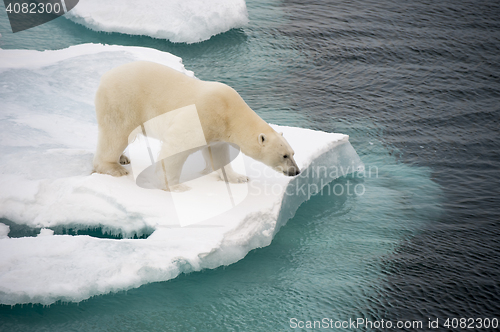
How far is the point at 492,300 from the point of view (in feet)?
12.5

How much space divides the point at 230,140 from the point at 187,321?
5.17 ft

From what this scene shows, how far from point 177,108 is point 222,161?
0.70 m

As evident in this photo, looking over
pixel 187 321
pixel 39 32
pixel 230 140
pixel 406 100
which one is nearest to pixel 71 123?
pixel 230 140

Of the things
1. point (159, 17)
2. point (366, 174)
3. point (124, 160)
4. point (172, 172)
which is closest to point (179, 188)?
point (172, 172)

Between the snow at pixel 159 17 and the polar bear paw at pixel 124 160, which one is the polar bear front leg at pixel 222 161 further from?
A: the snow at pixel 159 17

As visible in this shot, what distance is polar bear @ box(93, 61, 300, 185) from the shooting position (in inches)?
155

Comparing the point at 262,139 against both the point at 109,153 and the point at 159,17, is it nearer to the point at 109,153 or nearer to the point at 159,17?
the point at 109,153

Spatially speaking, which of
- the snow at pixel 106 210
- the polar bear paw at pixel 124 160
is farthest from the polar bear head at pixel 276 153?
the polar bear paw at pixel 124 160

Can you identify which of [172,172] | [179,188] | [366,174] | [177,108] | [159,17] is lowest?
[366,174]

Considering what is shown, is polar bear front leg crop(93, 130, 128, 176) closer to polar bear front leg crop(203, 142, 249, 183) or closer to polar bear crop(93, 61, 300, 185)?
polar bear crop(93, 61, 300, 185)

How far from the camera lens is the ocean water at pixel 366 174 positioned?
3.41 metres

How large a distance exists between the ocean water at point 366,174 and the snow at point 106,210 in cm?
20

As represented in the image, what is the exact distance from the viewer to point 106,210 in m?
3.77

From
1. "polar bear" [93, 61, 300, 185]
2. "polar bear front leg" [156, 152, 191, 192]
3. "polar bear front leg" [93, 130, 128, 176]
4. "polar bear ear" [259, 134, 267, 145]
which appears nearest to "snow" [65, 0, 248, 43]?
"polar bear" [93, 61, 300, 185]
